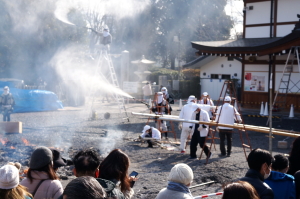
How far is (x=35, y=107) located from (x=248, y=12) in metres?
13.9

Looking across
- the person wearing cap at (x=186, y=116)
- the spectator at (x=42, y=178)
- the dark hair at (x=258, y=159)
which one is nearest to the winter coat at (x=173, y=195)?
the dark hair at (x=258, y=159)

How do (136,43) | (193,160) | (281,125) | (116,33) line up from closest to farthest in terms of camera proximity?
1. (193,160)
2. (281,125)
3. (116,33)
4. (136,43)

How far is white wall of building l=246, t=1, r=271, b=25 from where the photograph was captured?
20047mm

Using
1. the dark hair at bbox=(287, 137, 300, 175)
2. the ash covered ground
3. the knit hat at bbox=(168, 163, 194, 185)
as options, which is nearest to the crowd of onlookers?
the knit hat at bbox=(168, 163, 194, 185)

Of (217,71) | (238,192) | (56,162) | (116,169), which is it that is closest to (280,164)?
(238,192)

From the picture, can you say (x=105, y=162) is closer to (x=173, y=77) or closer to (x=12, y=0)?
(x=12, y=0)

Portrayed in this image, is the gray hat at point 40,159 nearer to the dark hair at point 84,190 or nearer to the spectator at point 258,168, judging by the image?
the dark hair at point 84,190

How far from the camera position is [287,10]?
19.3m

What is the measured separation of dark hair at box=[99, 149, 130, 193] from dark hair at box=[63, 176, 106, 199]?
44.7 inches

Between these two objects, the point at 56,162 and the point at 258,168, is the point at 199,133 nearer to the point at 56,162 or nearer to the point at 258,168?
the point at 258,168

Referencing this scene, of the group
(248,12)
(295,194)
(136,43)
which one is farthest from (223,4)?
(295,194)

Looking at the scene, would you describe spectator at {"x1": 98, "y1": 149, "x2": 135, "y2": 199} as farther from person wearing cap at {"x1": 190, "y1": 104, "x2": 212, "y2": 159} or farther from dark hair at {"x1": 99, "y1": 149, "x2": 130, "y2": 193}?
person wearing cap at {"x1": 190, "y1": 104, "x2": 212, "y2": 159}

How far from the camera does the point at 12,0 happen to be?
70.6ft

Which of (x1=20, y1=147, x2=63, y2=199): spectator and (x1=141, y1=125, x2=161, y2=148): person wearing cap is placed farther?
(x1=141, y1=125, x2=161, y2=148): person wearing cap
